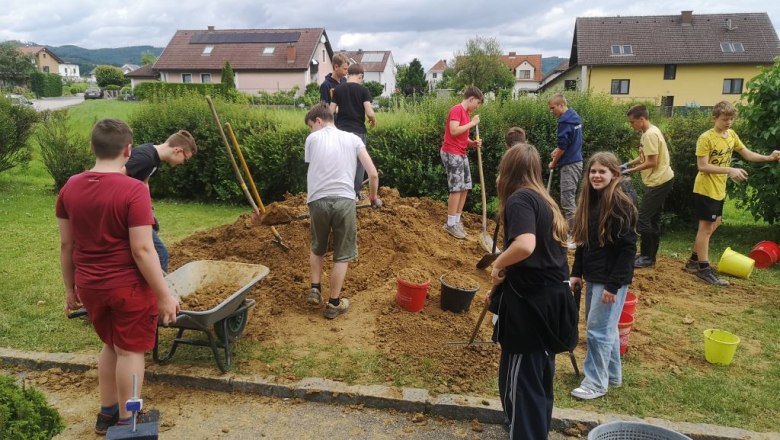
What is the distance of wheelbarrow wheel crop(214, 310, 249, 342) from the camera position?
13.1 ft

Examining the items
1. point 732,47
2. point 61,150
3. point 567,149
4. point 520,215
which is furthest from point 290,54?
point 520,215

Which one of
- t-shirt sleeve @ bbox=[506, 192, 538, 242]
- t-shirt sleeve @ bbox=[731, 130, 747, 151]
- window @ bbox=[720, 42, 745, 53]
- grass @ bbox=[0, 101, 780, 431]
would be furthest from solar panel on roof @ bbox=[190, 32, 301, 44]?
t-shirt sleeve @ bbox=[506, 192, 538, 242]

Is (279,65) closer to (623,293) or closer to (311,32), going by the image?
(311,32)

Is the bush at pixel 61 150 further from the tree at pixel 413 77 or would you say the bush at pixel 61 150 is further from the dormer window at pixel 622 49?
the tree at pixel 413 77

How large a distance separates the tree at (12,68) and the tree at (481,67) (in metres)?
54.2

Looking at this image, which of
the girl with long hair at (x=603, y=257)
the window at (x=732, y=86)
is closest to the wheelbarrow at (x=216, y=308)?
the girl with long hair at (x=603, y=257)

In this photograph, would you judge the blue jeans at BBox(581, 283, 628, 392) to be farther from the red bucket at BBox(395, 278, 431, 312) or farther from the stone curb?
the red bucket at BBox(395, 278, 431, 312)

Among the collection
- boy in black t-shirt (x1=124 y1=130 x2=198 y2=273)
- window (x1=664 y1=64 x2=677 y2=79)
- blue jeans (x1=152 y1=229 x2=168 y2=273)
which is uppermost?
window (x1=664 y1=64 x2=677 y2=79)

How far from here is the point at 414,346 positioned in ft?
14.3

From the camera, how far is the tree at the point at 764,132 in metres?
7.14

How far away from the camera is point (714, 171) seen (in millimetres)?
6035

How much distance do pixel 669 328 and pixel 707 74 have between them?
43.2 metres

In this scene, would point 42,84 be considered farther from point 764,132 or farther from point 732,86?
point 764,132

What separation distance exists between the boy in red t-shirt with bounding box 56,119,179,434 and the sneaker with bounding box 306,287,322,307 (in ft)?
6.58
